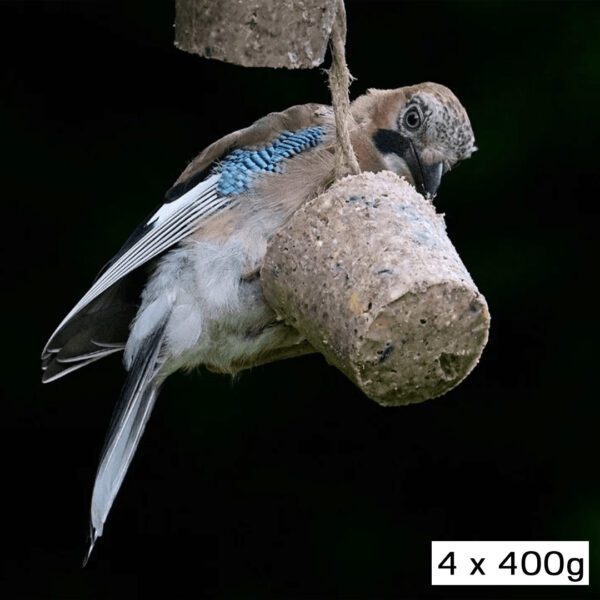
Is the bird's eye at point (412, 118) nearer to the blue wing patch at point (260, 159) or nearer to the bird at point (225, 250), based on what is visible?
the bird at point (225, 250)

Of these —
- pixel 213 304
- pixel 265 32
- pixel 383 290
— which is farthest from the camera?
pixel 213 304

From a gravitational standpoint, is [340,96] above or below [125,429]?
above

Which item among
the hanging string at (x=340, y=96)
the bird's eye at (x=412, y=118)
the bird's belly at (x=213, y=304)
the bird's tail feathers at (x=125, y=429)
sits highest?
the bird's eye at (x=412, y=118)

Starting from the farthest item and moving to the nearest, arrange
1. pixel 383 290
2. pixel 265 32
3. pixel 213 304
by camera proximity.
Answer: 1. pixel 213 304
2. pixel 265 32
3. pixel 383 290

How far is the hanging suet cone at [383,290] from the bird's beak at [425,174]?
332 mm

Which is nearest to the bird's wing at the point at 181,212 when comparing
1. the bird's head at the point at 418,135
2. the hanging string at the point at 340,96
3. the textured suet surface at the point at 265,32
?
the bird's head at the point at 418,135

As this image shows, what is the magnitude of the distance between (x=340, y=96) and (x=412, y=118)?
1.32ft

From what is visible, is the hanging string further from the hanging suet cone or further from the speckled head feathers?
the speckled head feathers

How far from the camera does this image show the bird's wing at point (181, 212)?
3.05 m

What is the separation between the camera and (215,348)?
309cm

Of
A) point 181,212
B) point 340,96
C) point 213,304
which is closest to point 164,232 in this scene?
point 181,212

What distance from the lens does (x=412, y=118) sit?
311cm

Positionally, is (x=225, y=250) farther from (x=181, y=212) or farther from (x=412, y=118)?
(x=412, y=118)

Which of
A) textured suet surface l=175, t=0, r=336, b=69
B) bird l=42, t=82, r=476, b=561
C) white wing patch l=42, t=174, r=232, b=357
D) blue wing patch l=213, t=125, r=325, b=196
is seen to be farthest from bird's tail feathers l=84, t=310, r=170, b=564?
textured suet surface l=175, t=0, r=336, b=69
